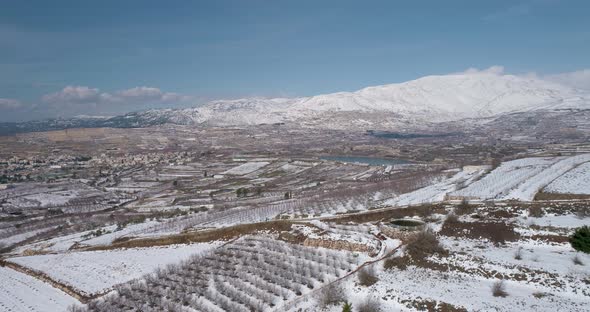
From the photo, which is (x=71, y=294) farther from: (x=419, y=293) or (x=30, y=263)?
(x=419, y=293)

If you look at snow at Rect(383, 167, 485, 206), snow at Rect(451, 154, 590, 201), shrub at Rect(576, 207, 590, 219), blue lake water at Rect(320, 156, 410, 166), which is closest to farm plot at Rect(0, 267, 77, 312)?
snow at Rect(383, 167, 485, 206)

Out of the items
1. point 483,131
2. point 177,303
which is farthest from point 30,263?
point 483,131

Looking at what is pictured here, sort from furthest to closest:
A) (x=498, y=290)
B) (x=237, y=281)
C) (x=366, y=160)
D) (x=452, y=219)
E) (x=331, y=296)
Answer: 1. (x=366, y=160)
2. (x=452, y=219)
3. (x=237, y=281)
4. (x=331, y=296)
5. (x=498, y=290)

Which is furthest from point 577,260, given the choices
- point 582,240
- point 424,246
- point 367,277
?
point 367,277

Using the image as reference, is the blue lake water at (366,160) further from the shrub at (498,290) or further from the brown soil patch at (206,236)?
the shrub at (498,290)

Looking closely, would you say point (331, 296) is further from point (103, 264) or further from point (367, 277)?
point (103, 264)

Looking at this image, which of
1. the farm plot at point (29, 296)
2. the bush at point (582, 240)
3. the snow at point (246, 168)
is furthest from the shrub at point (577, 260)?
the snow at point (246, 168)
